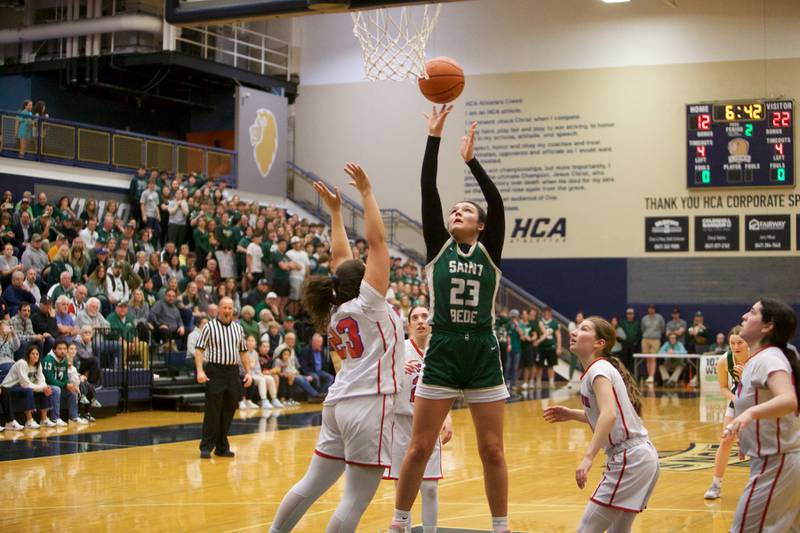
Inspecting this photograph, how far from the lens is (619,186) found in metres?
27.1

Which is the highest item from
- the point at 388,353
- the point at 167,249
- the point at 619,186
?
the point at 619,186

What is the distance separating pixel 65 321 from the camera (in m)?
15.0

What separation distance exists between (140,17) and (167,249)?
8.39 m

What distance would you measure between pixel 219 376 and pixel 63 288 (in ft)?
17.5

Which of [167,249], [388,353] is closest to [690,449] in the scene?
[388,353]

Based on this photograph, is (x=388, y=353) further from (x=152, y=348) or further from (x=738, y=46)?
(x=738, y=46)

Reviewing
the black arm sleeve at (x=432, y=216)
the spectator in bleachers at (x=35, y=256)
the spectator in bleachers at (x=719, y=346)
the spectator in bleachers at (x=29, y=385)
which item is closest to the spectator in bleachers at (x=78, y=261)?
A: the spectator in bleachers at (x=35, y=256)

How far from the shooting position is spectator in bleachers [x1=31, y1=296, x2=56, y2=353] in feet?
47.2

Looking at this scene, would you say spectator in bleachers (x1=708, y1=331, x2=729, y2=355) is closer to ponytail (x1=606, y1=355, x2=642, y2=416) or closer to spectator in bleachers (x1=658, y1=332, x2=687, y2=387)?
spectator in bleachers (x1=658, y1=332, x2=687, y2=387)

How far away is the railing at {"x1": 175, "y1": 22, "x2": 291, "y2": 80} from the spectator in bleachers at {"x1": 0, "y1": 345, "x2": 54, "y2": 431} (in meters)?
14.3

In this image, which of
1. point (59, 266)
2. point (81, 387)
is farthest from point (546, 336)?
point (81, 387)

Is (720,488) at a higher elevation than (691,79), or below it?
below

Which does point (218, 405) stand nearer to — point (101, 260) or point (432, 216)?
point (432, 216)

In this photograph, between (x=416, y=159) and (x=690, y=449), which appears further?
(x=416, y=159)
